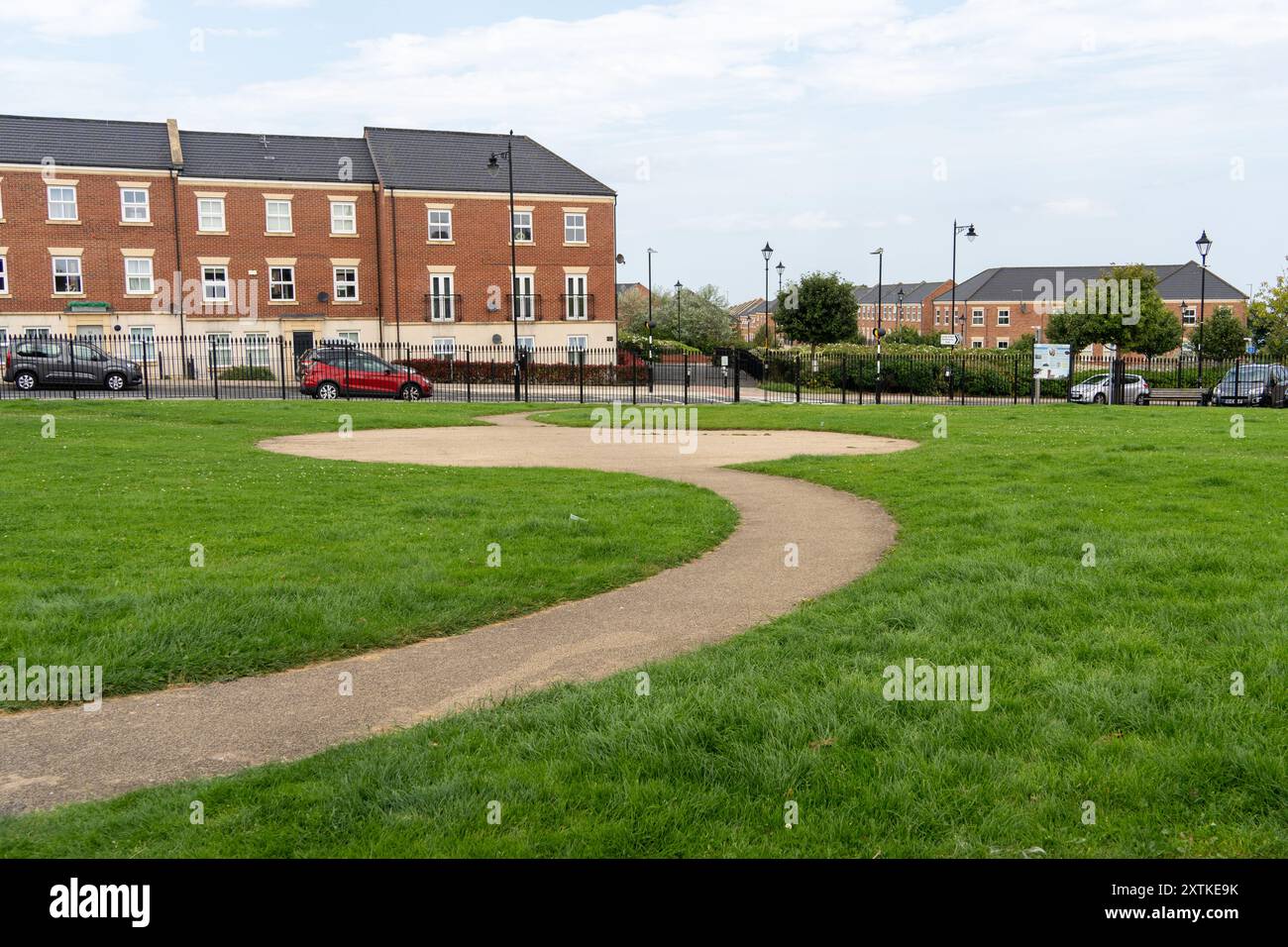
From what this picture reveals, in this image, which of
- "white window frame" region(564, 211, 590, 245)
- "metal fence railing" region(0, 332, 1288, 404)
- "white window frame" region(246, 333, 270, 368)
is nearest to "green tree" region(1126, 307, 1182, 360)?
"metal fence railing" region(0, 332, 1288, 404)

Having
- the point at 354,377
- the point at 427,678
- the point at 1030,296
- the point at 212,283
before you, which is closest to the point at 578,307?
the point at 212,283

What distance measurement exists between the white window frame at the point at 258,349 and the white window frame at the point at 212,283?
2.13m

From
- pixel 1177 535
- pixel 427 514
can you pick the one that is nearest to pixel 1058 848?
pixel 1177 535

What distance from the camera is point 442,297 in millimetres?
52125

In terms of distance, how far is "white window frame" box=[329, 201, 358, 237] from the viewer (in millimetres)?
50656

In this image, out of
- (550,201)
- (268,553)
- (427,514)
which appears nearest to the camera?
(268,553)

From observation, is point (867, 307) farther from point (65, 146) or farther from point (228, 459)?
point (228, 459)

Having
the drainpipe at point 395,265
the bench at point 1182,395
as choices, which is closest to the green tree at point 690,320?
the drainpipe at point 395,265

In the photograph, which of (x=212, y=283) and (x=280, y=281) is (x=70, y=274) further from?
(x=280, y=281)

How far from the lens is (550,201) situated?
53.0 m

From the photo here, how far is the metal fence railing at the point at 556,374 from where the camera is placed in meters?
33.7

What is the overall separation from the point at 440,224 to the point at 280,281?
328 inches

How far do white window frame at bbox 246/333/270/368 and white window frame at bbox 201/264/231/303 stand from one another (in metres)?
2.13

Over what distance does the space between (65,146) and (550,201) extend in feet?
74.5
